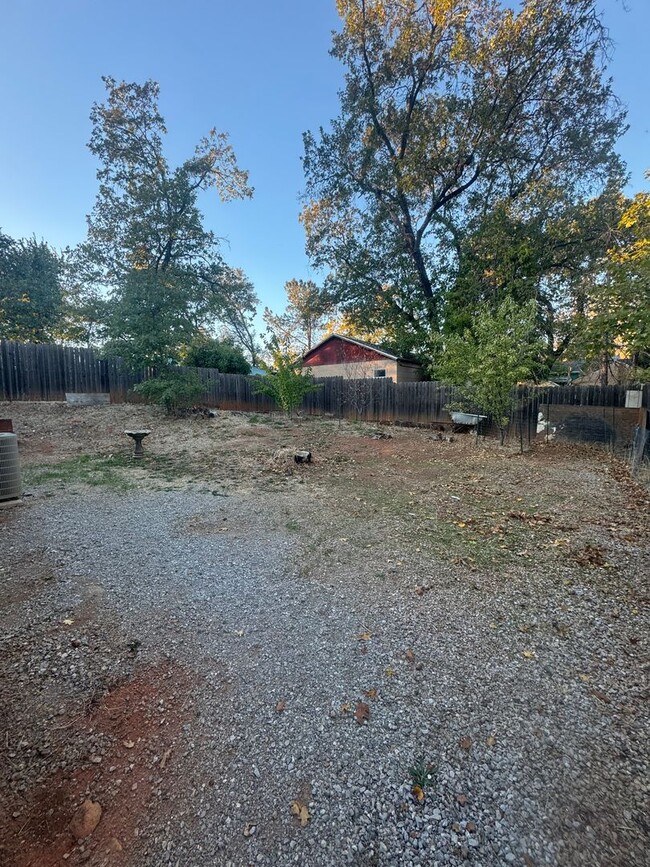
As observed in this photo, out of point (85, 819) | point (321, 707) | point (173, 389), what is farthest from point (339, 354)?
point (85, 819)

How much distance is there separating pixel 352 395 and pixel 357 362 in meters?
4.48

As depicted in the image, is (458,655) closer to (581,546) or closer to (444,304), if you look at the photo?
(581,546)

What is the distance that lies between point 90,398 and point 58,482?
7.88 meters

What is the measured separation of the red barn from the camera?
54.6 ft

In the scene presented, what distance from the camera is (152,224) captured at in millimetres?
13414

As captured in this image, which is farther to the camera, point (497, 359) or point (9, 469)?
point (497, 359)

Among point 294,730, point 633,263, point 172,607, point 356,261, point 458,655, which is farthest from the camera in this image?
point 356,261

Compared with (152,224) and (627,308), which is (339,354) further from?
(627,308)

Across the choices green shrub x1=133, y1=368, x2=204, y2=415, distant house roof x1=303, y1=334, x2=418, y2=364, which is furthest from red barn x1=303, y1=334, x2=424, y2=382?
green shrub x1=133, y1=368, x2=204, y2=415

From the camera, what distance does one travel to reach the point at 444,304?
14.8 meters

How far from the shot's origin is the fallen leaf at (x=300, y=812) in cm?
124

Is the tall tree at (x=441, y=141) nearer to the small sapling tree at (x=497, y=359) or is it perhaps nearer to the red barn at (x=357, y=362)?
the red barn at (x=357, y=362)

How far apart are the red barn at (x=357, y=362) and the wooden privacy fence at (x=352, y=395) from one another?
2485 mm

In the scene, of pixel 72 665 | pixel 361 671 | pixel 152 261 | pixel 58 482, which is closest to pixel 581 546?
pixel 361 671
